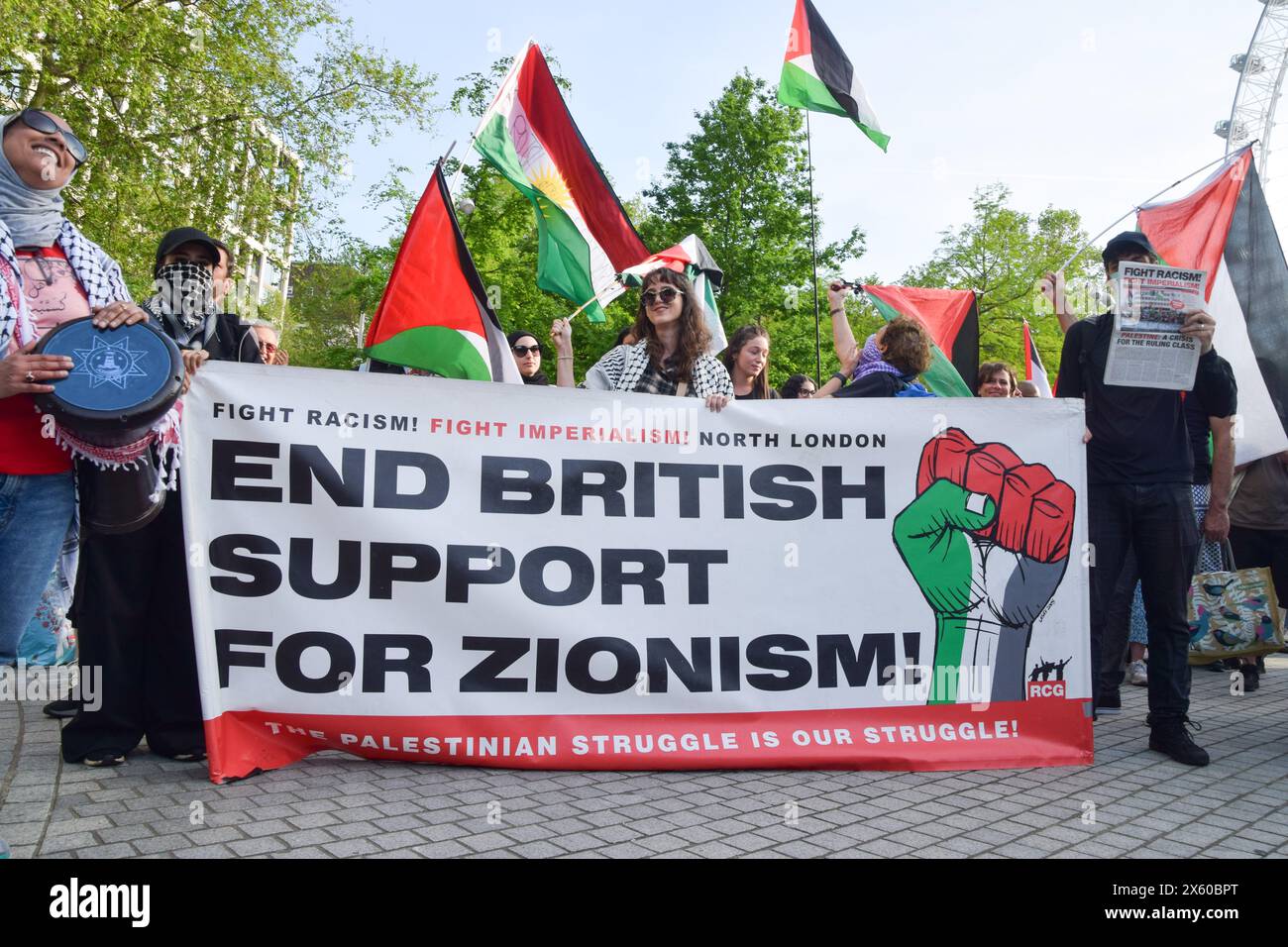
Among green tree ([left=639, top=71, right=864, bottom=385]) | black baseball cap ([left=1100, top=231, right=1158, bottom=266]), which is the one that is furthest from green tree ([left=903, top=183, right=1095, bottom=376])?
black baseball cap ([left=1100, top=231, right=1158, bottom=266])

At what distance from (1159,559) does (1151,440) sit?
0.56m

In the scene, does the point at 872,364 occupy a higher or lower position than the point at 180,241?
lower

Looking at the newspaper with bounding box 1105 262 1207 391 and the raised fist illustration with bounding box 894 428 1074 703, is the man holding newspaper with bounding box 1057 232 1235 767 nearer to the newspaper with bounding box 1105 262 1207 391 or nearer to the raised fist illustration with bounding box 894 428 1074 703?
the newspaper with bounding box 1105 262 1207 391

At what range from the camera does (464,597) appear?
13.1 ft

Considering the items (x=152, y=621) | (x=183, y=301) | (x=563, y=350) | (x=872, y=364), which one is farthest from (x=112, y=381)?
(x=872, y=364)

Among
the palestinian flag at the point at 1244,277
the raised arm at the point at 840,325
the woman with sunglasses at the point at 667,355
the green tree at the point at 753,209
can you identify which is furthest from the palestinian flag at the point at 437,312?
the green tree at the point at 753,209

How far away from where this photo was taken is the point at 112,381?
322 cm

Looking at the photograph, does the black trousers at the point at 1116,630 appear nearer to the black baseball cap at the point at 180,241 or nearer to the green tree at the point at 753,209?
the black baseball cap at the point at 180,241

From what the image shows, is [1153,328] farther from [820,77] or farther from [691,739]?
[820,77]

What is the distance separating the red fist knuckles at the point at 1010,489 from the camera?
4430 mm

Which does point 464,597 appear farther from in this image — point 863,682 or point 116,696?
point 863,682

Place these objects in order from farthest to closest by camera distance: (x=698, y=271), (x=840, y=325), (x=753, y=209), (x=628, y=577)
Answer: (x=753, y=209), (x=698, y=271), (x=840, y=325), (x=628, y=577)

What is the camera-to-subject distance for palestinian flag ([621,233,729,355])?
616 centimetres
